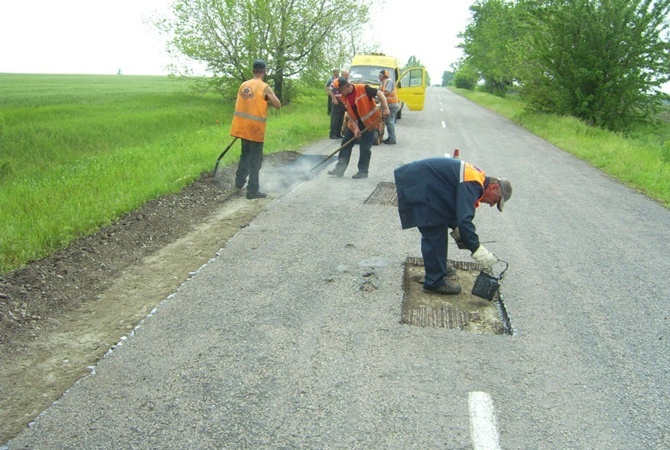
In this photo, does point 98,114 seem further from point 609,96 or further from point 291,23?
point 609,96

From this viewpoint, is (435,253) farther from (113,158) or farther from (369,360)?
(113,158)

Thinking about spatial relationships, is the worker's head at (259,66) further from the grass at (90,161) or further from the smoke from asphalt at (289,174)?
the grass at (90,161)

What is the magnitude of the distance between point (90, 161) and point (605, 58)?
17.8 metres

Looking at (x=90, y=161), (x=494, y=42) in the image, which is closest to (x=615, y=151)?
(x=90, y=161)

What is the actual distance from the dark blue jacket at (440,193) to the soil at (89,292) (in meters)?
2.12

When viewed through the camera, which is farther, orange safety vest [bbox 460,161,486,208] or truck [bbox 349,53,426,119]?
truck [bbox 349,53,426,119]

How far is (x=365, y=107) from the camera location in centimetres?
950

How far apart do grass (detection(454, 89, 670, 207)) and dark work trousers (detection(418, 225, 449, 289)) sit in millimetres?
6046

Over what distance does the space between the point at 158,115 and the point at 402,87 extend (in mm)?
9108

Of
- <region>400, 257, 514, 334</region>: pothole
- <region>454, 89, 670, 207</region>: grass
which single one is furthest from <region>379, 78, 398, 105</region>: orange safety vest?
<region>400, 257, 514, 334</region>: pothole

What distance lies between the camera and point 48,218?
6.05m

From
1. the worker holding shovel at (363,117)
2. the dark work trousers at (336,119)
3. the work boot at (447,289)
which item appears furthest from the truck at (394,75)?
the work boot at (447,289)

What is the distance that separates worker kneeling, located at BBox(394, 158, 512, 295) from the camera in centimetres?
436

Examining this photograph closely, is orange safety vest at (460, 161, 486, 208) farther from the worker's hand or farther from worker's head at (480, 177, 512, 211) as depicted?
the worker's hand
